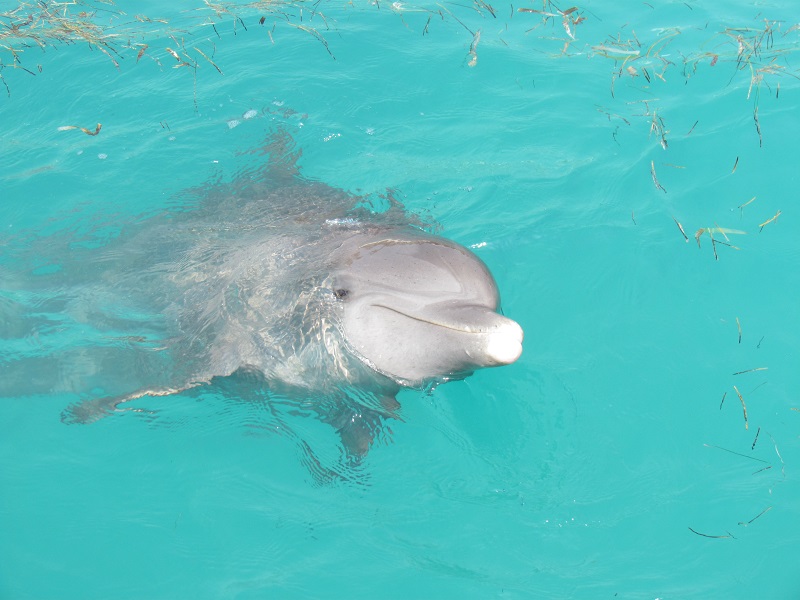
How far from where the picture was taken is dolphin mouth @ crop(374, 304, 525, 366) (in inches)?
150

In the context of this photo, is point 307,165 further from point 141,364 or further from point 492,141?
point 141,364

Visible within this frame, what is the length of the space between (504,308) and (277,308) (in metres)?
1.95

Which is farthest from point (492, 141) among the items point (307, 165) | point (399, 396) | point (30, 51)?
point (30, 51)

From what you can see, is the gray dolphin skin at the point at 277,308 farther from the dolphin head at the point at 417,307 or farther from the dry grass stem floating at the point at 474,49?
the dry grass stem floating at the point at 474,49

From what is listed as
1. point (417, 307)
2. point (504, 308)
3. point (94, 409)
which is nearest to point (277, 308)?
point (417, 307)

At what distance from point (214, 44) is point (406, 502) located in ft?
21.3

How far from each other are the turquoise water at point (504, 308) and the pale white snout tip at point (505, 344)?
1203 millimetres

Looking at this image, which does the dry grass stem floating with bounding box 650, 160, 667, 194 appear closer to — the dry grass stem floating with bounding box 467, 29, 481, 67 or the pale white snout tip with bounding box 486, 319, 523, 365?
the dry grass stem floating with bounding box 467, 29, 481, 67

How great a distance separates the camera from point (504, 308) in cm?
571

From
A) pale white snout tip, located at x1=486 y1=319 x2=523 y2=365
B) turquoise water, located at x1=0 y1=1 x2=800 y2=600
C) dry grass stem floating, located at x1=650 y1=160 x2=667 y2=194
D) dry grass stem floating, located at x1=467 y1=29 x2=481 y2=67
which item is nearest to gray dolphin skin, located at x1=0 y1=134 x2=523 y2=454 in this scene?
pale white snout tip, located at x1=486 y1=319 x2=523 y2=365

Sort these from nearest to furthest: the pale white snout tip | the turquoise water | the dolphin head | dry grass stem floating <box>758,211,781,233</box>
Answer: the pale white snout tip, the dolphin head, the turquoise water, dry grass stem floating <box>758,211,781,233</box>

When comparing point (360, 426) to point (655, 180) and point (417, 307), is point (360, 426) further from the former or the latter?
point (655, 180)

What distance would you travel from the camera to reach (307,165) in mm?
7078

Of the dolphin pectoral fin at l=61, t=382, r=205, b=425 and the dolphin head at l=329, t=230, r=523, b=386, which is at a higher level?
the dolphin head at l=329, t=230, r=523, b=386
